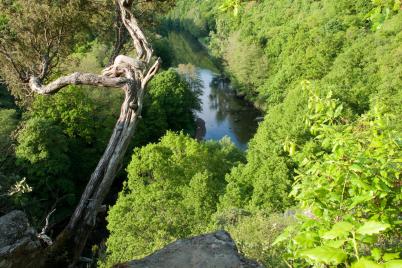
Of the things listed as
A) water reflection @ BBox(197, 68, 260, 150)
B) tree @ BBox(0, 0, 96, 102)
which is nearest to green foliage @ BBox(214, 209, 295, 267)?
tree @ BBox(0, 0, 96, 102)

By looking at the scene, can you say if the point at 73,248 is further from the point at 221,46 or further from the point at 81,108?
the point at 221,46

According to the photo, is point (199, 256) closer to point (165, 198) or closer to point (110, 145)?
point (110, 145)

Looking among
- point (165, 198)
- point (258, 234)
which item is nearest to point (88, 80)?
point (258, 234)

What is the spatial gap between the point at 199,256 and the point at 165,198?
63.2 feet

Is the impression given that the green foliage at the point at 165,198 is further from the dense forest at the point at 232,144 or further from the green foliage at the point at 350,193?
the green foliage at the point at 350,193

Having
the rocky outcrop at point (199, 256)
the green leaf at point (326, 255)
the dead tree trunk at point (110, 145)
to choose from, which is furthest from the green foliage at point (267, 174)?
the green leaf at point (326, 255)

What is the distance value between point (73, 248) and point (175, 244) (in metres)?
1.50

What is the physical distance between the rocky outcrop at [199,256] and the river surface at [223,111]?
37.6m

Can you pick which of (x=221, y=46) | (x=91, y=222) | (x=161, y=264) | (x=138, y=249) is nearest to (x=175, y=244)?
(x=161, y=264)

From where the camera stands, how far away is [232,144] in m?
32.7

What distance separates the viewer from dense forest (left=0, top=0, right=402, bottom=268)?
3.22m

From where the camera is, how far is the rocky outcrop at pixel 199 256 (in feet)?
14.9

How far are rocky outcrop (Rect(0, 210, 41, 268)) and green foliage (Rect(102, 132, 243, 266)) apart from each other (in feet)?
42.9

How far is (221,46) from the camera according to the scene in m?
75.6
